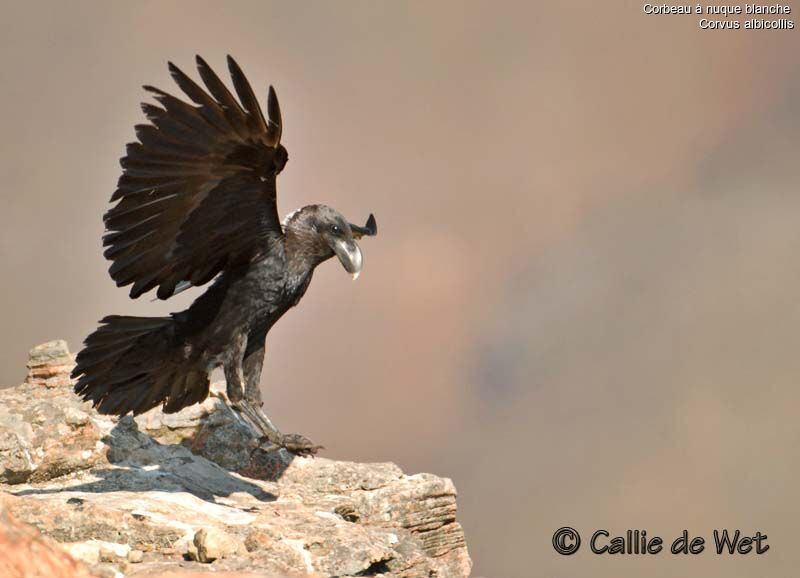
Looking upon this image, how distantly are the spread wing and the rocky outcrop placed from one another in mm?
1562

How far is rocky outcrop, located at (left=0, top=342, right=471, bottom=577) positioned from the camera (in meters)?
7.32

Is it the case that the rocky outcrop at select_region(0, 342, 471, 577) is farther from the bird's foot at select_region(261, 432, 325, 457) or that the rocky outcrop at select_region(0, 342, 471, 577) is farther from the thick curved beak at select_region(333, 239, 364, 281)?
the thick curved beak at select_region(333, 239, 364, 281)

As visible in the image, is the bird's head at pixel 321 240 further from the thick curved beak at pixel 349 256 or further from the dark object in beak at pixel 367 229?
the dark object in beak at pixel 367 229

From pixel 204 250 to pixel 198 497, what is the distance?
209 cm

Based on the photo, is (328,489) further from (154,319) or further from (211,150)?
(211,150)

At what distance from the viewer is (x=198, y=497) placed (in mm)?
8664

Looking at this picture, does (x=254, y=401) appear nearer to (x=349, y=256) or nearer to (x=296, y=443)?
(x=296, y=443)

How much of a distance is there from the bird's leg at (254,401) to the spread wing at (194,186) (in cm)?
91

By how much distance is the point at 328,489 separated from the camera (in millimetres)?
10406

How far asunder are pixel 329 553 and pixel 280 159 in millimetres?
3161

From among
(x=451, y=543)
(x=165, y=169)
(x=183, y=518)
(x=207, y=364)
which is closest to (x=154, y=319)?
(x=207, y=364)

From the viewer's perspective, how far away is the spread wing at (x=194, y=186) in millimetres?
8148

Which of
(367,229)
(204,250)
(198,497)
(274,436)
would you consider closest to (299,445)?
(274,436)

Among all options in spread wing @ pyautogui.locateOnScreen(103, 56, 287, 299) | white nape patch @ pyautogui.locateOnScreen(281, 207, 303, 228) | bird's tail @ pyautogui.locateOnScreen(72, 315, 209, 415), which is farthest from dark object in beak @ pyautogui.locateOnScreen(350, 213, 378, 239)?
bird's tail @ pyautogui.locateOnScreen(72, 315, 209, 415)
